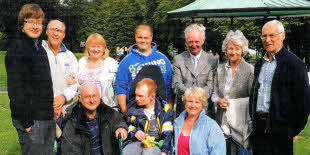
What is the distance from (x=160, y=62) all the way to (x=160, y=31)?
107ft

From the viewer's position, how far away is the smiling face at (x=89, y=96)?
3.37 metres

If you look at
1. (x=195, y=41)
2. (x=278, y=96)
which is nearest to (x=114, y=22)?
(x=195, y=41)

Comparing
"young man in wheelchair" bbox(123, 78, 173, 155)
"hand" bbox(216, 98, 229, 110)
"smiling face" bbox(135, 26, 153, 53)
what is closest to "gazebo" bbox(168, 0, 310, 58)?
"smiling face" bbox(135, 26, 153, 53)

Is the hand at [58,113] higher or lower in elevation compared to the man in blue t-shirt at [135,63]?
lower

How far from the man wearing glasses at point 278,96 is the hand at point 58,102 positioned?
89.5 inches

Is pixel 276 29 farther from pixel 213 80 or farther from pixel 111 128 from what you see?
pixel 111 128

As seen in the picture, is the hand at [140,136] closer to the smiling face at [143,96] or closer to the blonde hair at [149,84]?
the smiling face at [143,96]

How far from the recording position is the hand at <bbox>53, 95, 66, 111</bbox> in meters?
3.64

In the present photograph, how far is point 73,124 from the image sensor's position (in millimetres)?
3430

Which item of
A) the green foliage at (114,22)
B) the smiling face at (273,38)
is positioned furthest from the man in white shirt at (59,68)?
the green foliage at (114,22)

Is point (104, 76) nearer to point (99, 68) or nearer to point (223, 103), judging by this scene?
point (99, 68)

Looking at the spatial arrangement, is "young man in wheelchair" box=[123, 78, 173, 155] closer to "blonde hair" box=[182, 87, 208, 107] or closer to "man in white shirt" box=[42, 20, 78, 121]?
"blonde hair" box=[182, 87, 208, 107]

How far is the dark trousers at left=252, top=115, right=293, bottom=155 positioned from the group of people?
11 mm

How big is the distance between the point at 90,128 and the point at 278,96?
2.10 m
